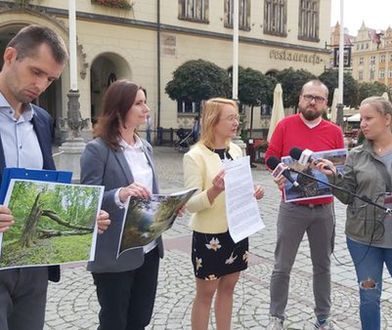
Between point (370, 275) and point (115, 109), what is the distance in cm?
211

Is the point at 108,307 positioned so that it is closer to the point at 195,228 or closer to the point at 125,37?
the point at 195,228

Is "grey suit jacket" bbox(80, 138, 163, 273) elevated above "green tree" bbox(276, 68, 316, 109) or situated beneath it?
situated beneath

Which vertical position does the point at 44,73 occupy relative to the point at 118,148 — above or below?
above

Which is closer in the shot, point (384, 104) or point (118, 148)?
point (118, 148)

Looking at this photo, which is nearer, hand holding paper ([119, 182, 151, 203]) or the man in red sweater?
hand holding paper ([119, 182, 151, 203])

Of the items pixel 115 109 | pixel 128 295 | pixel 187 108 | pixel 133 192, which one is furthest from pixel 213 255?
pixel 187 108

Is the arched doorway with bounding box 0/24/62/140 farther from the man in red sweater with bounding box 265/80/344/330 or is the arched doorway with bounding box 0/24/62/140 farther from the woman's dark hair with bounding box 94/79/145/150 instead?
the woman's dark hair with bounding box 94/79/145/150

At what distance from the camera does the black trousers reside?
9.11 feet

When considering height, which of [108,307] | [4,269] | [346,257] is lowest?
[346,257]

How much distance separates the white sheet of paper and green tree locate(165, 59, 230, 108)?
17.3 m

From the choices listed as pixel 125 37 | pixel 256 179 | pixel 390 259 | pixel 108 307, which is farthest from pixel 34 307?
pixel 125 37

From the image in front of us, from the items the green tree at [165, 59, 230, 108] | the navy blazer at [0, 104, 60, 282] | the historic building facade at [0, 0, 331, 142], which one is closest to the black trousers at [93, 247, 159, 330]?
the navy blazer at [0, 104, 60, 282]

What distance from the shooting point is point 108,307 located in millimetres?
2787

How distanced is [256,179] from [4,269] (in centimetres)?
1170
